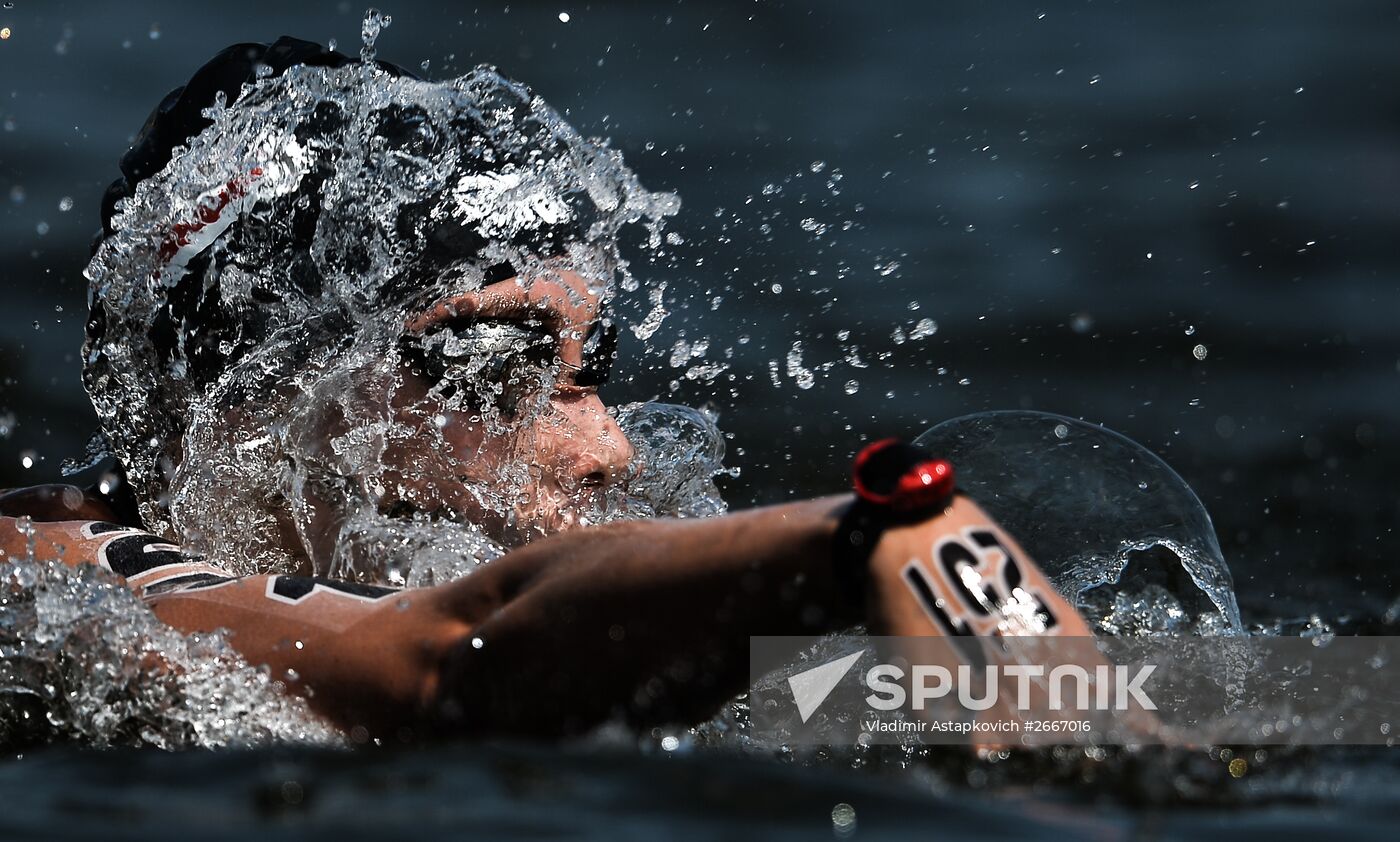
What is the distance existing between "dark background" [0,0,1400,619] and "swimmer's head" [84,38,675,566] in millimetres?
2283

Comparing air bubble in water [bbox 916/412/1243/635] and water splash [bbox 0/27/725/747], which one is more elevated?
water splash [bbox 0/27/725/747]

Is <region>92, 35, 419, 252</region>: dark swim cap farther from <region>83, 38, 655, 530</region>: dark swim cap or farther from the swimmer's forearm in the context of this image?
the swimmer's forearm

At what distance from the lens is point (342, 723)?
243 cm

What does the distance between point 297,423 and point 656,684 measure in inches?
53.8

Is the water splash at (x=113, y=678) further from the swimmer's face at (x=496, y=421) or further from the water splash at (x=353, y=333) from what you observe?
the swimmer's face at (x=496, y=421)

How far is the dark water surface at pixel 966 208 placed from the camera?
5.79 metres

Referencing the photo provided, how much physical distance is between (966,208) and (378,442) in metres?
4.24

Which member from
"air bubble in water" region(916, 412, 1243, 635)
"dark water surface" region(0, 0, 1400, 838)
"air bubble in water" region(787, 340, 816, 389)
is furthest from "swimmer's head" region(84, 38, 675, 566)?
"air bubble in water" region(787, 340, 816, 389)

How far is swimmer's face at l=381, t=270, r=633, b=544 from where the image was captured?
3168 millimetres

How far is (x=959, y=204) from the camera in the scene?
22.7 feet

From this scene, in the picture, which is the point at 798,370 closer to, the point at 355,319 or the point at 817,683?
the point at 355,319

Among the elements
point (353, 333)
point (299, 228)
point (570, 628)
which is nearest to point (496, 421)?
point (353, 333)

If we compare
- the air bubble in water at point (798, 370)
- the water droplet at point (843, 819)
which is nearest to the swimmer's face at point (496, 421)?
the water droplet at point (843, 819)

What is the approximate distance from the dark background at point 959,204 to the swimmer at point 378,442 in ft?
7.55
